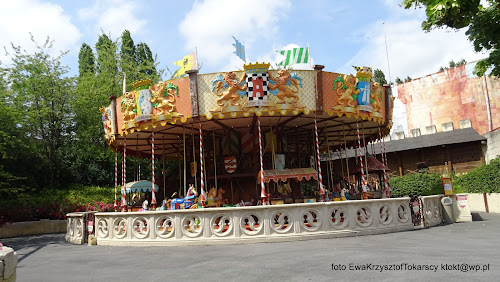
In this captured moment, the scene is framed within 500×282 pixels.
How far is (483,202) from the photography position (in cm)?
2095

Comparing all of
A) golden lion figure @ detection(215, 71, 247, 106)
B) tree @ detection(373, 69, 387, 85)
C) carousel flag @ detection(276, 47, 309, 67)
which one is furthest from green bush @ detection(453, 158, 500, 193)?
tree @ detection(373, 69, 387, 85)

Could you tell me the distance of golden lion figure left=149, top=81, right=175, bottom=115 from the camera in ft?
45.1

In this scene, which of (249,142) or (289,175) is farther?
(249,142)

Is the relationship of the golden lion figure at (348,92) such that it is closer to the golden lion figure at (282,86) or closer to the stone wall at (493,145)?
the golden lion figure at (282,86)

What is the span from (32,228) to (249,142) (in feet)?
43.2

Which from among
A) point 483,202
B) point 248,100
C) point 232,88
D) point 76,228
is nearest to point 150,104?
point 232,88

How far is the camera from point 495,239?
9922 millimetres

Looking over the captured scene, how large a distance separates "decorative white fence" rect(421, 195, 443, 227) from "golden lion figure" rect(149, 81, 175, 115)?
32.4ft

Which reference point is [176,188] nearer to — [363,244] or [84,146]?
[84,146]

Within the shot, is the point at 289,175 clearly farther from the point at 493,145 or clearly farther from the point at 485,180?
the point at 493,145

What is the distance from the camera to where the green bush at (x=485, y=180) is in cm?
2188

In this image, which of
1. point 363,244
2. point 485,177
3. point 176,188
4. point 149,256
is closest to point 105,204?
point 176,188

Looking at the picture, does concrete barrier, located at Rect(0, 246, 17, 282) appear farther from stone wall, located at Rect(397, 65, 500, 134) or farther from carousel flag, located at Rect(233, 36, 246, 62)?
stone wall, located at Rect(397, 65, 500, 134)

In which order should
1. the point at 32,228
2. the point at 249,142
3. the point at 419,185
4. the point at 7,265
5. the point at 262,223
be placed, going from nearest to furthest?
the point at 7,265
the point at 262,223
the point at 249,142
the point at 32,228
the point at 419,185
